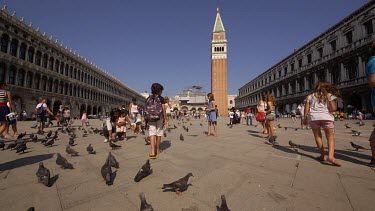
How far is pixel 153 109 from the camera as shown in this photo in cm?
408

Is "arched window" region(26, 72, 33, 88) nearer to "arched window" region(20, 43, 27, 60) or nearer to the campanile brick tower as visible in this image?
"arched window" region(20, 43, 27, 60)

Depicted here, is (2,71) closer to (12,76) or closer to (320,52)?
(12,76)

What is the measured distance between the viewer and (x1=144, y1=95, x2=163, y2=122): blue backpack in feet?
13.2

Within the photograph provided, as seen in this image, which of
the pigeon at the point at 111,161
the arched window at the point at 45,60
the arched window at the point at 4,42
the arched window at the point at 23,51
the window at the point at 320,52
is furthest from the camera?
the arched window at the point at 45,60

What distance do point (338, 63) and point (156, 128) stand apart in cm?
3224

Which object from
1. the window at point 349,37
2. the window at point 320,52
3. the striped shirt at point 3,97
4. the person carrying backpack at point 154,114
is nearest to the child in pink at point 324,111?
the person carrying backpack at point 154,114

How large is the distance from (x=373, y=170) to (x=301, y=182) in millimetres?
1627

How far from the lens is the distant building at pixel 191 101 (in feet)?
263

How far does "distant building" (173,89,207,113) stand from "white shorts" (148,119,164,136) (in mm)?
73985

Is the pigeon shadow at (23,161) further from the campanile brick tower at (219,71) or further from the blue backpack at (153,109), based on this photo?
the campanile brick tower at (219,71)

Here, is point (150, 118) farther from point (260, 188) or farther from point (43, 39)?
point (43, 39)

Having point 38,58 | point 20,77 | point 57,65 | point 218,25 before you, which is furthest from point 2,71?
point 218,25

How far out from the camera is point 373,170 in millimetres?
2967

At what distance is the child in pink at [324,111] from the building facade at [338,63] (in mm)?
13992
